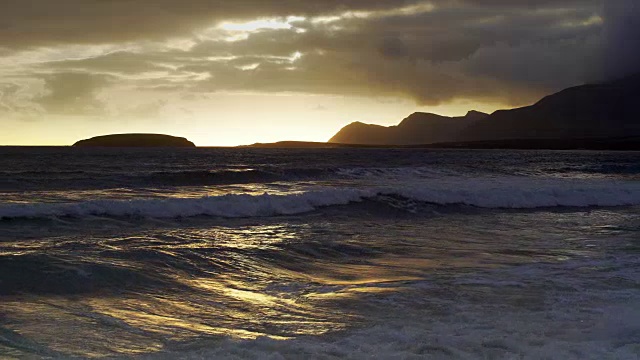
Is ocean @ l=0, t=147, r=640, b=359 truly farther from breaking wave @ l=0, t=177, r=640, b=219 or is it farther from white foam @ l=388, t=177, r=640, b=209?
white foam @ l=388, t=177, r=640, b=209

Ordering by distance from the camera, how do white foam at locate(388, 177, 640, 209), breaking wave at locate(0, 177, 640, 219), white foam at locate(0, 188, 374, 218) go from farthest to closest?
white foam at locate(388, 177, 640, 209) < breaking wave at locate(0, 177, 640, 219) < white foam at locate(0, 188, 374, 218)

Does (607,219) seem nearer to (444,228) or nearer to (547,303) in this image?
(444,228)

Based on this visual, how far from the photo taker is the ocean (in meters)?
6.47

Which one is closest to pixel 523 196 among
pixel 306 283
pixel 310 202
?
pixel 310 202

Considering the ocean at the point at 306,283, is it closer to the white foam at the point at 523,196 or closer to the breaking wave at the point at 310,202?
the breaking wave at the point at 310,202

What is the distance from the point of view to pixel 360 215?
67.2 feet

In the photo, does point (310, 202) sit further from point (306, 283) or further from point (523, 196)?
point (306, 283)

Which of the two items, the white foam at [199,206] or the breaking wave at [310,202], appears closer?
the white foam at [199,206]

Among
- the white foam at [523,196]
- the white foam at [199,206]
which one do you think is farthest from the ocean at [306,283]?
the white foam at [523,196]

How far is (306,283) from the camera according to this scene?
32.3 ft

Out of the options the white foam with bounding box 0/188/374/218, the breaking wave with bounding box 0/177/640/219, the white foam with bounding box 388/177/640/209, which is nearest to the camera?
the white foam with bounding box 0/188/374/218

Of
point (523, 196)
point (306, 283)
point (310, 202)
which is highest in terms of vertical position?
point (310, 202)

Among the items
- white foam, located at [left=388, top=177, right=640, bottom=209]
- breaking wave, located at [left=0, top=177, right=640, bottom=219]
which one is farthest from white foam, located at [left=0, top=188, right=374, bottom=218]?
white foam, located at [left=388, top=177, right=640, bottom=209]

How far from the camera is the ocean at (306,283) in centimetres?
647
